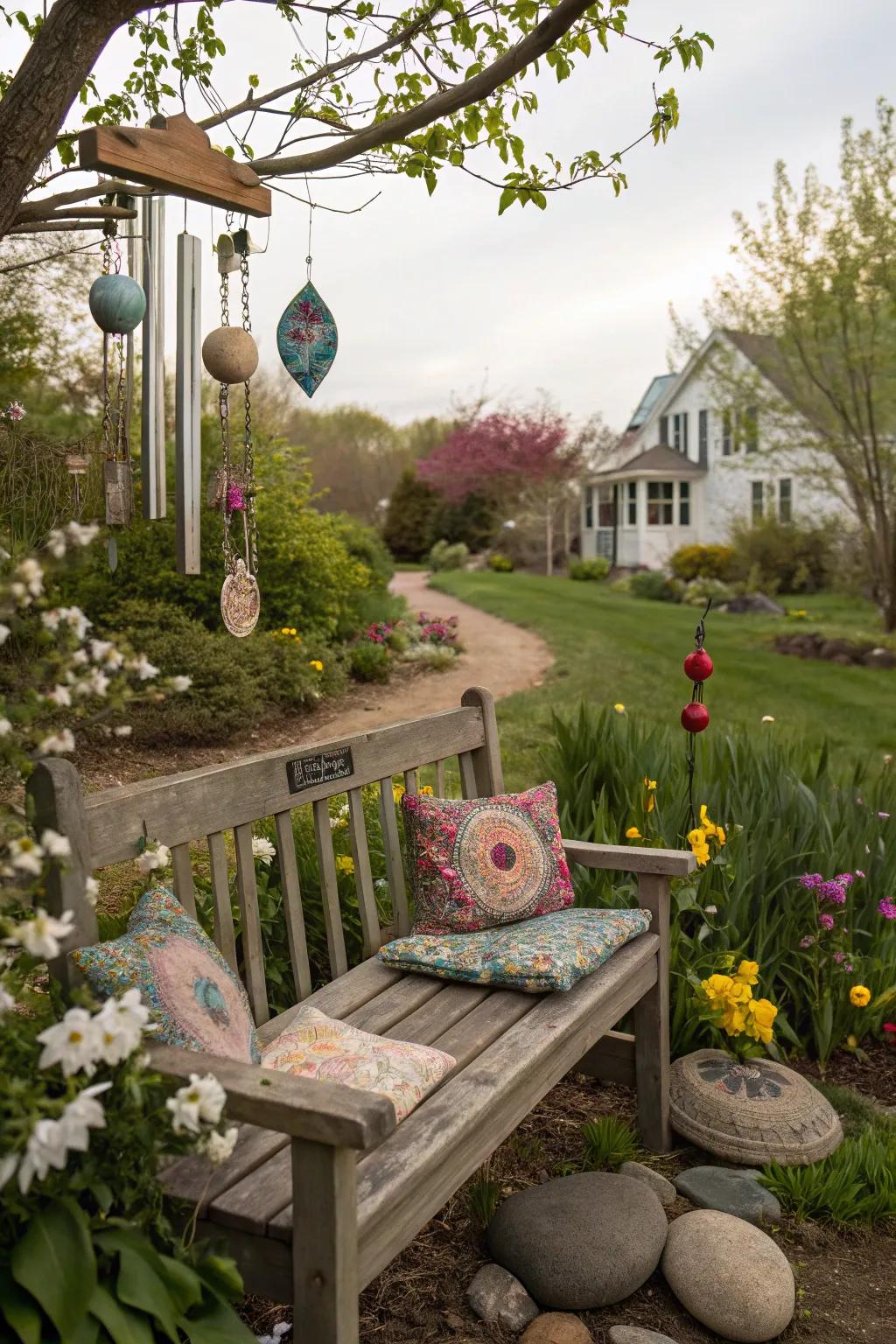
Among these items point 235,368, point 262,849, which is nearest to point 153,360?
point 235,368

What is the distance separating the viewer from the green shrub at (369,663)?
10531 mm

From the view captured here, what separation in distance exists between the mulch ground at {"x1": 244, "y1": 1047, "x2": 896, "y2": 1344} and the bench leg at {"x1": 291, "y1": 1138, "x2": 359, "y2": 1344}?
0.73m

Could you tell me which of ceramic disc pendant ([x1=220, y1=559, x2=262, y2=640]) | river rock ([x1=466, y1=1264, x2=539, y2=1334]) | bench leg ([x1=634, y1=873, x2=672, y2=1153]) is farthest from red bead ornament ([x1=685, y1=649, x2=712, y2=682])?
river rock ([x1=466, y1=1264, x2=539, y2=1334])

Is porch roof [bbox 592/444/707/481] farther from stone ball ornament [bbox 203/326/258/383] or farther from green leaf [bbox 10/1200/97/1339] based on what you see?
green leaf [bbox 10/1200/97/1339]

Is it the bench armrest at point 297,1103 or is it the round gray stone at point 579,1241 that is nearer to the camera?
the bench armrest at point 297,1103

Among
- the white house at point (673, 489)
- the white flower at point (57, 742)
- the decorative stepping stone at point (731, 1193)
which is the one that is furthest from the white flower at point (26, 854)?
the white house at point (673, 489)

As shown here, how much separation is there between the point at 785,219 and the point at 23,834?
50.0 feet

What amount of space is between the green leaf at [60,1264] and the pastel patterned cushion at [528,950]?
53.0 inches

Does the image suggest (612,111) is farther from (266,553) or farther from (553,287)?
(553,287)

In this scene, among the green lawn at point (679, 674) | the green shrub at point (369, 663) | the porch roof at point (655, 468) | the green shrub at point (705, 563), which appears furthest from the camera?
the porch roof at point (655, 468)

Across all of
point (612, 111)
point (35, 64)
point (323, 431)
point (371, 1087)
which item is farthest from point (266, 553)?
point (323, 431)

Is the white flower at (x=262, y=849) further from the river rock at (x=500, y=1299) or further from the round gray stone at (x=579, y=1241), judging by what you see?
the river rock at (x=500, y=1299)

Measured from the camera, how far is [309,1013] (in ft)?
8.16

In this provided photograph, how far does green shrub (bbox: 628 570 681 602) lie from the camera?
2178 cm
